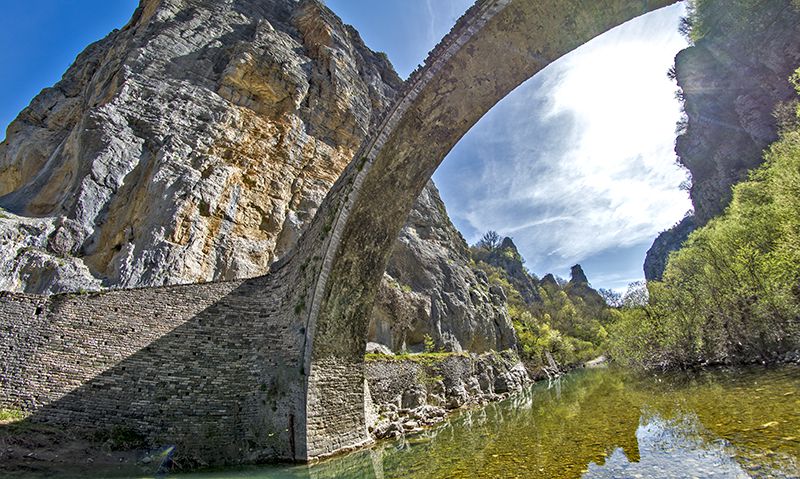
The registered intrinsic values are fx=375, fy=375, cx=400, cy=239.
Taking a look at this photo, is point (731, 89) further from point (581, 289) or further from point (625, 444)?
point (581, 289)

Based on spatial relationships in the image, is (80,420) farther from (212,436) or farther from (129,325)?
(212,436)

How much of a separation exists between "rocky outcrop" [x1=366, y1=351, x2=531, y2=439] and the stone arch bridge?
1.89 meters

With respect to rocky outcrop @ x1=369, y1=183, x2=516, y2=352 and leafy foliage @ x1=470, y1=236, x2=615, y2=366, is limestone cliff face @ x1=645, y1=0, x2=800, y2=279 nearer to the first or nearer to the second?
leafy foliage @ x1=470, y1=236, x2=615, y2=366

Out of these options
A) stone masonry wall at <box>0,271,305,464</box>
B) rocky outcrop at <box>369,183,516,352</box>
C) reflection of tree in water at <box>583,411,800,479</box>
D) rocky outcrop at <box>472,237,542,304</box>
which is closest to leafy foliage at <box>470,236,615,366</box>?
rocky outcrop at <box>472,237,542,304</box>

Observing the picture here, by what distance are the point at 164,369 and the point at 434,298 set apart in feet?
47.8

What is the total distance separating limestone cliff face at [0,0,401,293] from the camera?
13672mm

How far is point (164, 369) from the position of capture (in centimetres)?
699

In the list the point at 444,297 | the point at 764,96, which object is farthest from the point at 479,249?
the point at 444,297

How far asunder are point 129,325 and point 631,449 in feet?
28.7

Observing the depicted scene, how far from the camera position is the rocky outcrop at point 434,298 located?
59.4 ft

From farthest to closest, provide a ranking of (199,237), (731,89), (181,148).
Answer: (731,89), (181,148), (199,237)

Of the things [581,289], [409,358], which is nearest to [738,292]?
[409,358]

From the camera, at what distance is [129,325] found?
289 inches

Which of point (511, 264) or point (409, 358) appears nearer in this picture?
point (409, 358)
